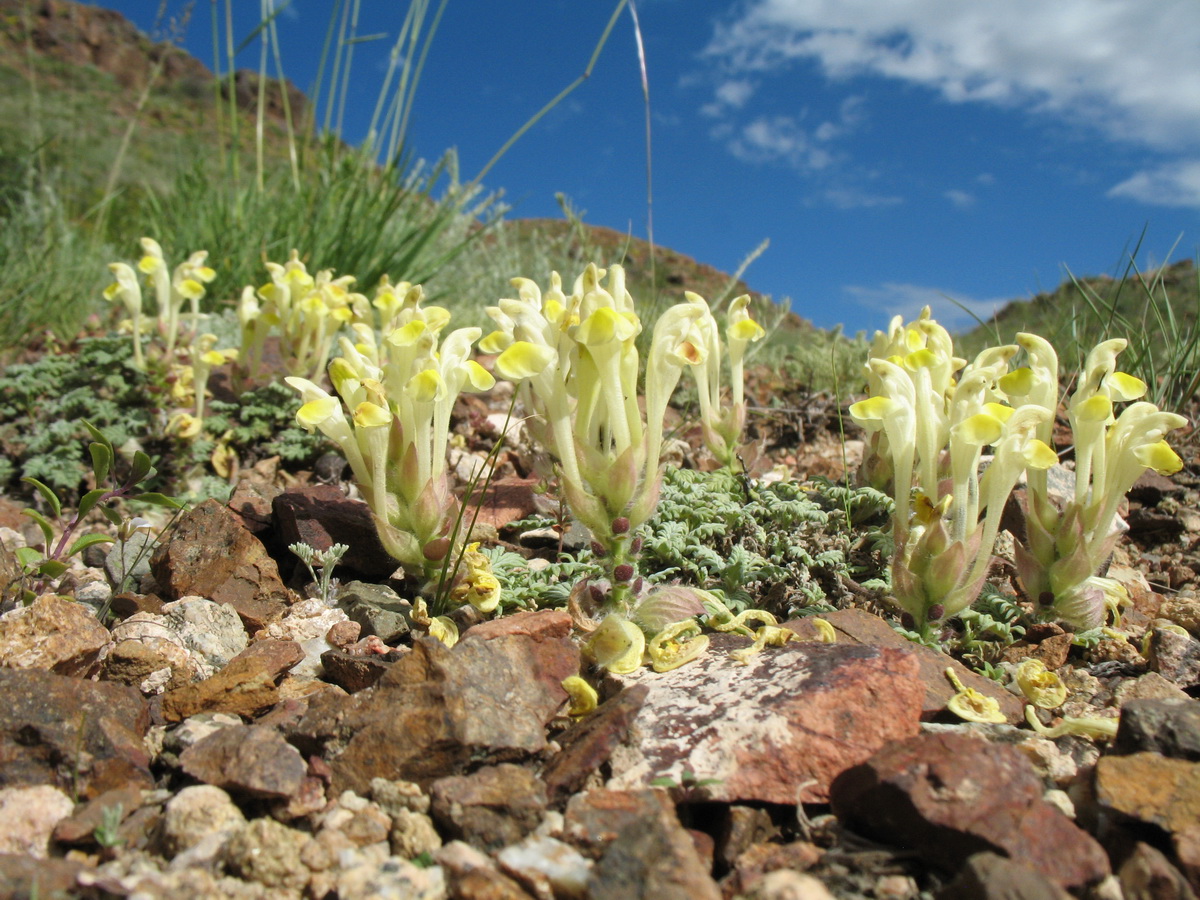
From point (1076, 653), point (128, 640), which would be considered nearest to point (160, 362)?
point (128, 640)

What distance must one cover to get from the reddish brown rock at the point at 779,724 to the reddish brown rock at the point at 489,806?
0.20m

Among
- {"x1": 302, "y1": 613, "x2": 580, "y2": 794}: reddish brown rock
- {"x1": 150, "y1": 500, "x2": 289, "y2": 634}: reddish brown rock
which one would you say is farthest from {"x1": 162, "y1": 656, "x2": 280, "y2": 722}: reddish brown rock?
{"x1": 150, "y1": 500, "x2": 289, "y2": 634}: reddish brown rock

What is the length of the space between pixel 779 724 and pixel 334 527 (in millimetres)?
1645

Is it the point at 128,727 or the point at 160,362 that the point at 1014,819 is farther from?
the point at 160,362

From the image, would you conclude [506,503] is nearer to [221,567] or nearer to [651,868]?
[221,567]

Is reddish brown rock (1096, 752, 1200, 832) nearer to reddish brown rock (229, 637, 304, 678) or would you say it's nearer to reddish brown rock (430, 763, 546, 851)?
reddish brown rock (430, 763, 546, 851)

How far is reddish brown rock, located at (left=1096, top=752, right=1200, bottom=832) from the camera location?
1363 millimetres

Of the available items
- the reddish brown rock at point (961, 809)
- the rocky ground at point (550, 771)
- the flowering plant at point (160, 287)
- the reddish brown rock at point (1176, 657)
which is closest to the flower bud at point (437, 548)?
the rocky ground at point (550, 771)

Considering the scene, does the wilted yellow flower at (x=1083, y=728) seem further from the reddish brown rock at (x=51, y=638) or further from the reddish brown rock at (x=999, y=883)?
the reddish brown rock at (x=51, y=638)

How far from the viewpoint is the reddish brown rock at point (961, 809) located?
1271mm

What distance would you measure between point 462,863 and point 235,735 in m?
0.58

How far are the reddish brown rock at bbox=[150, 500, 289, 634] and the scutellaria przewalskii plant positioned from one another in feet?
6.02

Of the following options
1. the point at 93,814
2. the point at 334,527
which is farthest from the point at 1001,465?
the point at 93,814

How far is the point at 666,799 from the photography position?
4.81 ft
